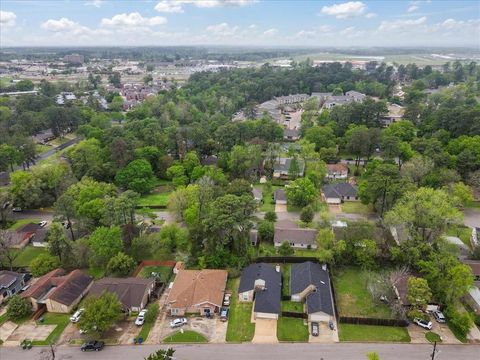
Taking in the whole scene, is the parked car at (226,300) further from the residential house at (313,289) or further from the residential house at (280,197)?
the residential house at (280,197)

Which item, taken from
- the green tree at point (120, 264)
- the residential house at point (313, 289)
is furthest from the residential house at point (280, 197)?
the green tree at point (120, 264)

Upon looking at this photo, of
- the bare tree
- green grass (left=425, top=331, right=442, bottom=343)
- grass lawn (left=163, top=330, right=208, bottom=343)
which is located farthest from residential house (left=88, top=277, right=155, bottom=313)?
green grass (left=425, top=331, right=442, bottom=343)

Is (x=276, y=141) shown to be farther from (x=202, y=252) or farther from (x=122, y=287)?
(x=122, y=287)

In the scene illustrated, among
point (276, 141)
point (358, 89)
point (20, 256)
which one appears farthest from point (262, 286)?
point (358, 89)

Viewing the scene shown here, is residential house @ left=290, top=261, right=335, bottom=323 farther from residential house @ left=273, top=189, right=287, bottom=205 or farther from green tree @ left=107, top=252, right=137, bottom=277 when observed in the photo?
residential house @ left=273, top=189, right=287, bottom=205

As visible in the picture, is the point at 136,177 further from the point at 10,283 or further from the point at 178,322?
the point at 178,322
